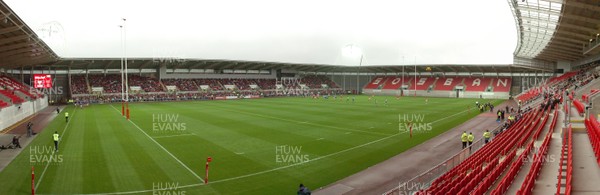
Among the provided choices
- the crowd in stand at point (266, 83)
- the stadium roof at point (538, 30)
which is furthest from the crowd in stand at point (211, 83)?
the stadium roof at point (538, 30)

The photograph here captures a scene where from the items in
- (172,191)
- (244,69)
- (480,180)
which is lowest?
(172,191)

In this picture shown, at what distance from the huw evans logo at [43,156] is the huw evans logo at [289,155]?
1081cm

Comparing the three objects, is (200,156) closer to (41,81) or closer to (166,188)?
(166,188)

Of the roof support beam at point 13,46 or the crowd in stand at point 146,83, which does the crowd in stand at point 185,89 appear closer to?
the crowd in stand at point 146,83

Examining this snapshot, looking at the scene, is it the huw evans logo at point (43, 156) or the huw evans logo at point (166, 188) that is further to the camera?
the huw evans logo at point (43, 156)

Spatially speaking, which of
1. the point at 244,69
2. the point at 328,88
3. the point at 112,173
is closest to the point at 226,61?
the point at 244,69

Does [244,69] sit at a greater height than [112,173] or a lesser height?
greater

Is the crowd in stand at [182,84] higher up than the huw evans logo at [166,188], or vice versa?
the crowd in stand at [182,84]

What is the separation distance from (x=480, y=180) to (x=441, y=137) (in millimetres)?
14752

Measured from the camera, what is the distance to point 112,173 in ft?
53.2

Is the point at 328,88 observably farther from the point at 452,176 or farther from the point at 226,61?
the point at 452,176

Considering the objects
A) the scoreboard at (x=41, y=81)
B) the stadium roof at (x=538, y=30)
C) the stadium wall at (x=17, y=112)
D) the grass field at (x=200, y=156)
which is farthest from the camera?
the scoreboard at (x=41, y=81)

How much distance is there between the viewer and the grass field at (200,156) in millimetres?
14672

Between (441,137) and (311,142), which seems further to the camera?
(441,137)
